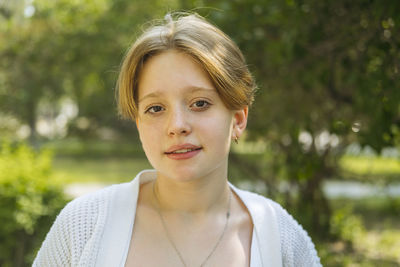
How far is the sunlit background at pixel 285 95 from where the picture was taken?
298cm

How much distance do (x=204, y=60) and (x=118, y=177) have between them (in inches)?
505

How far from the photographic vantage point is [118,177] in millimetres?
14070

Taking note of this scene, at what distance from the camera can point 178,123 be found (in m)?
1.56

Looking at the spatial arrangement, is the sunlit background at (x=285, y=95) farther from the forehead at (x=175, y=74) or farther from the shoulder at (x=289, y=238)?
the shoulder at (x=289, y=238)

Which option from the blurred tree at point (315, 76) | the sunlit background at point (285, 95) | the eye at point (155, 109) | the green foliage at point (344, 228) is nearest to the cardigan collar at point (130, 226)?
the eye at point (155, 109)

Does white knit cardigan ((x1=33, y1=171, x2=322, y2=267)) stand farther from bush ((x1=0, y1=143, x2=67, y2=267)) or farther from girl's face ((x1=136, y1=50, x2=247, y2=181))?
bush ((x1=0, y1=143, x2=67, y2=267))

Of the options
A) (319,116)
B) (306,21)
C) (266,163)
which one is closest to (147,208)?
(306,21)

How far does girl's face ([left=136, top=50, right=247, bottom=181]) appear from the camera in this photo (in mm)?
1587

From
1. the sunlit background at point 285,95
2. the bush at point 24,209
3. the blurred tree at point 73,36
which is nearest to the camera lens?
the sunlit background at point 285,95

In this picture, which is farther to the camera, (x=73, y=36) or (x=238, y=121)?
(x=73, y=36)

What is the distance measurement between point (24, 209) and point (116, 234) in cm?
302

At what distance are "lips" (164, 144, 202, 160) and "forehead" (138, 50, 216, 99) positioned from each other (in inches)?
7.7

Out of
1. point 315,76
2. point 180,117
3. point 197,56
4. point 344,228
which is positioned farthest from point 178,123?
point 344,228

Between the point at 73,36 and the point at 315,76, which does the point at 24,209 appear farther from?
the point at 73,36
